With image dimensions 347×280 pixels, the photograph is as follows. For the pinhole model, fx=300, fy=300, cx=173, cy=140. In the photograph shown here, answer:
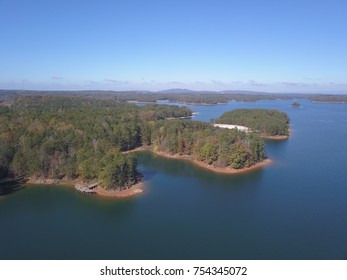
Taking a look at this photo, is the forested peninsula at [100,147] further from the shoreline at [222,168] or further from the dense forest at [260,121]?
the dense forest at [260,121]

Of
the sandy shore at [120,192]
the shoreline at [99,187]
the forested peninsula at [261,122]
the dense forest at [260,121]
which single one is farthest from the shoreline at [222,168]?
the dense forest at [260,121]

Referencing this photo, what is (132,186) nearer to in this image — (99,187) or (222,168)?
(99,187)

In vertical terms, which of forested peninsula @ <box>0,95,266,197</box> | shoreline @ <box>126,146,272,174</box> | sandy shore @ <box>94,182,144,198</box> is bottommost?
sandy shore @ <box>94,182,144,198</box>

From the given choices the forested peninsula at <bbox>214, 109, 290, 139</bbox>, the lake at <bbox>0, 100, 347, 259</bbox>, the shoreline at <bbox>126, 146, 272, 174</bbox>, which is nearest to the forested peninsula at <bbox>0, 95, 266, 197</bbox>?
the shoreline at <bbox>126, 146, 272, 174</bbox>

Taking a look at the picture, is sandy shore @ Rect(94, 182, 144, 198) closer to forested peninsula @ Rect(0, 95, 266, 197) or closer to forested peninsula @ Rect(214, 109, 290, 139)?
forested peninsula @ Rect(0, 95, 266, 197)

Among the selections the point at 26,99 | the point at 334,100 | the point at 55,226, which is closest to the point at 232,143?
the point at 55,226

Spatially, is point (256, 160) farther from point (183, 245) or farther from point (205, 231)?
point (183, 245)
